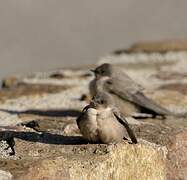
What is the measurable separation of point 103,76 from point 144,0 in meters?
14.7

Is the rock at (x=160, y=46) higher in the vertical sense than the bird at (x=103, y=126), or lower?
lower

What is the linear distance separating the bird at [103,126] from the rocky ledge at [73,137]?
86mm

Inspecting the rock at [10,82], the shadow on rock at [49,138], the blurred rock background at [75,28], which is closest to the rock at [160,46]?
the rock at [10,82]

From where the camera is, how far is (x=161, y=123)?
8.97 metres

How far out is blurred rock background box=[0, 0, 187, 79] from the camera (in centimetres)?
2092

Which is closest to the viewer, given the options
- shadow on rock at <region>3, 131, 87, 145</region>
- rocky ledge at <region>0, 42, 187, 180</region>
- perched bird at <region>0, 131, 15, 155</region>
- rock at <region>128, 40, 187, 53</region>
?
rocky ledge at <region>0, 42, 187, 180</region>

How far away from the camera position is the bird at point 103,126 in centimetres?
715

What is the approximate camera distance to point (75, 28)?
2252 centimetres

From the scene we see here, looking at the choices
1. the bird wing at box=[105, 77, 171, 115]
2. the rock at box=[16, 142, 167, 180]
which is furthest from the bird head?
the rock at box=[16, 142, 167, 180]

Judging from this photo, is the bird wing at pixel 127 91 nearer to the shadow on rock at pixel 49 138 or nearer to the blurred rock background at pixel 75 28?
the shadow on rock at pixel 49 138

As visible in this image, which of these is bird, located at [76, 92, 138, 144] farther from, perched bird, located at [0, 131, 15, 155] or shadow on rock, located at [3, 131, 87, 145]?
perched bird, located at [0, 131, 15, 155]

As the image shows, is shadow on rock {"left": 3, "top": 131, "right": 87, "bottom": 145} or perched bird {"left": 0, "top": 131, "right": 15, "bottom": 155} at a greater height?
perched bird {"left": 0, "top": 131, "right": 15, "bottom": 155}

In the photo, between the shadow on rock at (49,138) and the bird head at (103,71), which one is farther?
the bird head at (103,71)

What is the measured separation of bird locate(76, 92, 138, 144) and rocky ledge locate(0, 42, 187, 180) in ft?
0.28
